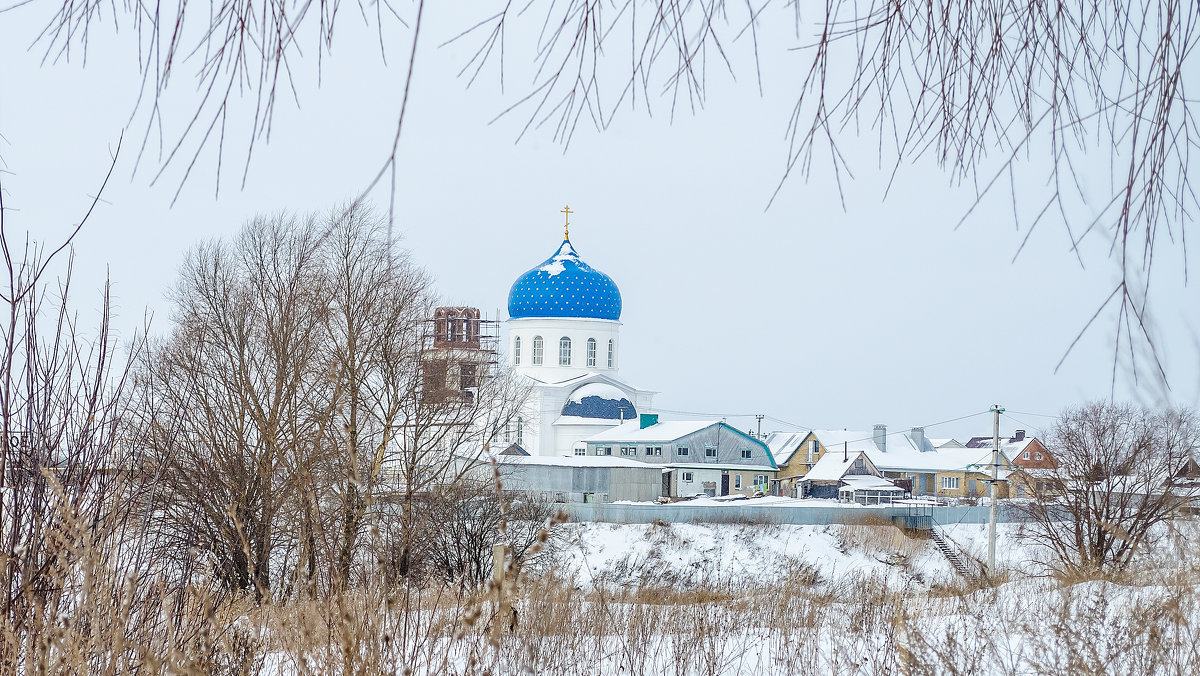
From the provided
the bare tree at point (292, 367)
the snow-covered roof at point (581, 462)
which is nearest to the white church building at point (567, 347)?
the snow-covered roof at point (581, 462)

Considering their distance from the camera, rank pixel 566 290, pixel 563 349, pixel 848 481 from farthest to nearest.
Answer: pixel 563 349, pixel 566 290, pixel 848 481

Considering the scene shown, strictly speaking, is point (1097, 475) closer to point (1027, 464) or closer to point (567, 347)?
point (567, 347)

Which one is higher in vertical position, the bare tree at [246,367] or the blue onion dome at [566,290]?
the blue onion dome at [566,290]

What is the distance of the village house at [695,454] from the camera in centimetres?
3888

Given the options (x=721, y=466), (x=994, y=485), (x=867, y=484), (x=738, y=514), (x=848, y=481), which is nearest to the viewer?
(x=994, y=485)

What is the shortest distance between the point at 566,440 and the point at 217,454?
31108mm

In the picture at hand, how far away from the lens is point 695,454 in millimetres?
39531

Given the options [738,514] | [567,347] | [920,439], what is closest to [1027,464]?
[920,439]

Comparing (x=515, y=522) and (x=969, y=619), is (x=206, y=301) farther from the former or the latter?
(x=969, y=619)

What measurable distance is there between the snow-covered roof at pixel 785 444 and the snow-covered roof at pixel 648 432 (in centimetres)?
443

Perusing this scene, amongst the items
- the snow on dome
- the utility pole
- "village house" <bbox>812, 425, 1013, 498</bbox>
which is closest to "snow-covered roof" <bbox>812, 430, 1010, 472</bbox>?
"village house" <bbox>812, 425, 1013, 498</bbox>

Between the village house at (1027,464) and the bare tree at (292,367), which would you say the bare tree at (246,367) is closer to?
the bare tree at (292,367)

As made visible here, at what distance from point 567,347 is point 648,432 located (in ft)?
19.7

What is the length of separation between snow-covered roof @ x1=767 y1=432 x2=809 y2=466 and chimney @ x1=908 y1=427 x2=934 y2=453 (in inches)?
244
